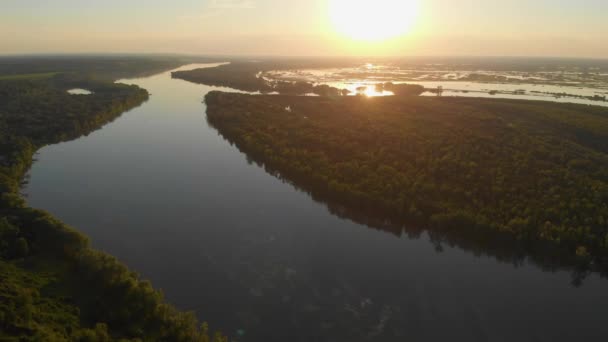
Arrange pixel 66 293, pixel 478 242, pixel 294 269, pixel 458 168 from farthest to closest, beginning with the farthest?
pixel 458 168
pixel 478 242
pixel 294 269
pixel 66 293

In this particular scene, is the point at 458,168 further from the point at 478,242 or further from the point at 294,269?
the point at 294,269

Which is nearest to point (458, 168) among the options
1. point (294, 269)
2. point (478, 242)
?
point (478, 242)

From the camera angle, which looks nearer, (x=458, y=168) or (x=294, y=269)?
(x=294, y=269)

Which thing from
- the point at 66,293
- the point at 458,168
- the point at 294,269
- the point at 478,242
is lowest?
the point at 294,269

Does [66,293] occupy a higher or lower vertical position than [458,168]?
lower

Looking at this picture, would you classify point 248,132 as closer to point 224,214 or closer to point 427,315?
point 224,214

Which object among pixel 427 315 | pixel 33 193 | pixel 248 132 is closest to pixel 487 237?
pixel 427 315

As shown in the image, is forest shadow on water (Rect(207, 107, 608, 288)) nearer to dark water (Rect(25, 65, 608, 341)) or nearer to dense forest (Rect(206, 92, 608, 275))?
dense forest (Rect(206, 92, 608, 275))

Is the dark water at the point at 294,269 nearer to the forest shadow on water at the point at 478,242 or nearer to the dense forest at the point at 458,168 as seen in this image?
the forest shadow on water at the point at 478,242
